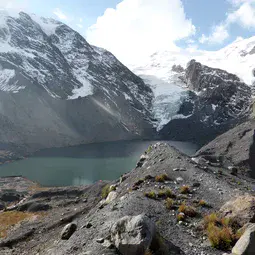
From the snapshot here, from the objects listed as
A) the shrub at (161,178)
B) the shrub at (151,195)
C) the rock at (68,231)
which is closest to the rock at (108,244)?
the rock at (68,231)

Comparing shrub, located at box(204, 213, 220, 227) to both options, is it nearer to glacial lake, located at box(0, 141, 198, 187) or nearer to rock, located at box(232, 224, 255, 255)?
rock, located at box(232, 224, 255, 255)

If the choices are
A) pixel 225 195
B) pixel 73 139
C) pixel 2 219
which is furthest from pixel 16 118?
pixel 225 195

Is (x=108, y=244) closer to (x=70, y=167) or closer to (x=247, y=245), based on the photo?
(x=247, y=245)

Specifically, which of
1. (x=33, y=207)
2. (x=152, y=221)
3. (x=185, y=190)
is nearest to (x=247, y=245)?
(x=152, y=221)

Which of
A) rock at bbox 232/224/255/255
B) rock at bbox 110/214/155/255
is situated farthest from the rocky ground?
rock at bbox 232/224/255/255

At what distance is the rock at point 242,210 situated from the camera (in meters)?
10.4

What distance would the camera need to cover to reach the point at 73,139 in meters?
187

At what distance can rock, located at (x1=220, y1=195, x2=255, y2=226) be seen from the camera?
10.4 m

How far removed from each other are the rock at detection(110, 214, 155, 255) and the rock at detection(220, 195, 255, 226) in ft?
12.3

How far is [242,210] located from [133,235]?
4803mm

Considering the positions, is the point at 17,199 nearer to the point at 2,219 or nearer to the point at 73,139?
the point at 2,219

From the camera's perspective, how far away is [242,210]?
Answer: 427 inches

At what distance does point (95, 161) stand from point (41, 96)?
3632 inches

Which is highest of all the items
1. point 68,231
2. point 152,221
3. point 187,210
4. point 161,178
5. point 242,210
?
point 242,210
